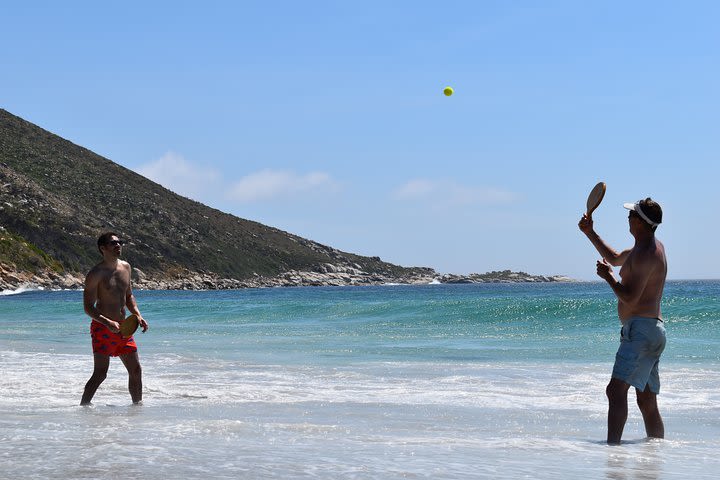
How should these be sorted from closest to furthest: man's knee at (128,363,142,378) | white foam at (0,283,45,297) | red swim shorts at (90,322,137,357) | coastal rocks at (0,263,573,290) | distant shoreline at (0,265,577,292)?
1. red swim shorts at (90,322,137,357)
2. man's knee at (128,363,142,378)
3. white foam at (0,283,45,297)
4. distant shoreline at (0,265,577,292)
5. coastal rocks at (0,263,573,290)

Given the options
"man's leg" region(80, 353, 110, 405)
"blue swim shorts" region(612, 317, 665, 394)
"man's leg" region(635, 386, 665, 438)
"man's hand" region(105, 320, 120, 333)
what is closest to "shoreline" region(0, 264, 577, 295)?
"man's leg" region(80, 353, 110, 405)

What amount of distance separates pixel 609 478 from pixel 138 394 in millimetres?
4722

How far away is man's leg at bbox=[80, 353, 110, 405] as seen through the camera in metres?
8.07

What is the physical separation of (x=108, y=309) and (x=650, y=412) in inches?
180

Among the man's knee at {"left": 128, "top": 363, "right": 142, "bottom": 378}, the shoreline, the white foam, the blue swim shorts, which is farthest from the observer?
the shoreline

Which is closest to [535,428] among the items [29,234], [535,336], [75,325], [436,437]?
[436,437]

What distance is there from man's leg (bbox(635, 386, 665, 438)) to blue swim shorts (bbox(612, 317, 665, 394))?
0.19m

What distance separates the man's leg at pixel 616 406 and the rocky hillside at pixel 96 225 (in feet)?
225

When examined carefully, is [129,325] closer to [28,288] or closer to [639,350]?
[639,350]

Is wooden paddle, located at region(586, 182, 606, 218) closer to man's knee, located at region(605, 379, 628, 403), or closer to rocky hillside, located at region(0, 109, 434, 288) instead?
man's knee, located at region(605, 379, 628, 403)

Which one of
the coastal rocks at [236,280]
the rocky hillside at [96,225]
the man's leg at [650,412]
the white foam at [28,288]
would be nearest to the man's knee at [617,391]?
the man's leg at [650,412]

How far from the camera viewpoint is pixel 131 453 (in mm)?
5734

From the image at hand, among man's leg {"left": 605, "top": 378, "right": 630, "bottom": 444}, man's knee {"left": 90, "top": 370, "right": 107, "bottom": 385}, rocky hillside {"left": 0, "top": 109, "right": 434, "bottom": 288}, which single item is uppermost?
rocky hillside {"left": 0, "top": 109, "right": 434, "bottom": 288}

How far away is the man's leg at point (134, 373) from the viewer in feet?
26.8
